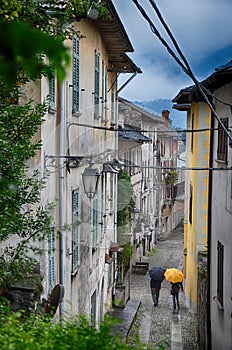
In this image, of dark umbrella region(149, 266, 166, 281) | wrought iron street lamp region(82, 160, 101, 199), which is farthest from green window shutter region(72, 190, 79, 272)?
dark umbrella region(149, 266, 166, 281)

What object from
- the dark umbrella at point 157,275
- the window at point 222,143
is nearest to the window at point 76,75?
the window at point 222,143

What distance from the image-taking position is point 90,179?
9961 mm

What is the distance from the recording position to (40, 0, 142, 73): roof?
1055 centimetres

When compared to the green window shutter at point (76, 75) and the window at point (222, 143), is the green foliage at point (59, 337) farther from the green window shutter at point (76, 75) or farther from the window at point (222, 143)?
the green window shutter at point (76, 75)

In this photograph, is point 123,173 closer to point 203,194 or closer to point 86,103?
point 203,194

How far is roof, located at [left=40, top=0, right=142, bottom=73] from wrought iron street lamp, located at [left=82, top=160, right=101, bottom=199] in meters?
2.81

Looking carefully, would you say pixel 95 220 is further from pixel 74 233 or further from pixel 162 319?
pixel 162 319

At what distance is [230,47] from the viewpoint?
26.2ft

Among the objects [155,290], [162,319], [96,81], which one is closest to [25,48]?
[96,81]

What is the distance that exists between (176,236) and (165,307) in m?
12.3

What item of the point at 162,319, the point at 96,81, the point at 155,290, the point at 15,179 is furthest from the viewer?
the point at 155,290

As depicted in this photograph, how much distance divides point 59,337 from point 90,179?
7311 millimetres

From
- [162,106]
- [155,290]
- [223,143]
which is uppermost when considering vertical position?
[162,106]

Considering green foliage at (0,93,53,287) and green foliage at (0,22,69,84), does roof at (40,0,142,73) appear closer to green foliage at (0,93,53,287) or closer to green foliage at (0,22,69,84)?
green foliage at (0,93,53,287)
